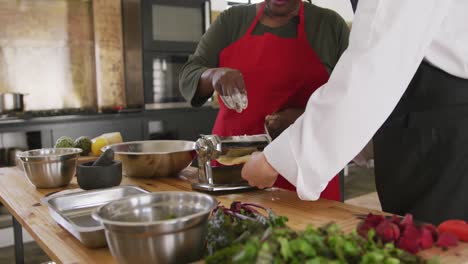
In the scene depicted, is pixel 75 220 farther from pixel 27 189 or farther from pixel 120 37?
pixel 120 37

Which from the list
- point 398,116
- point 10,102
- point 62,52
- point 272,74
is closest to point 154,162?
point 272,74

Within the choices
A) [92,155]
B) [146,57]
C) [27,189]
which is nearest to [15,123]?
[146,57]

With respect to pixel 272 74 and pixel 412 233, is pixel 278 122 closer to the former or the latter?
pixel 272 74

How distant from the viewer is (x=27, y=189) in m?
1.78

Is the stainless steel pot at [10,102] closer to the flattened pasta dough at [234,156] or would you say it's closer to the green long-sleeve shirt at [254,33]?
the green long-sleeve shirt at [254,33]

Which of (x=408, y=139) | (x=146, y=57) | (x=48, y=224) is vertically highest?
(x=146, y=57)

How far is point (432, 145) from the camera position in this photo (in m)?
1.29

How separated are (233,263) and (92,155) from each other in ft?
5.64

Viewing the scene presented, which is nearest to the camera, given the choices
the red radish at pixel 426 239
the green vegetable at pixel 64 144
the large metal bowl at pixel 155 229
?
the large metal bowl at pixel 155 229

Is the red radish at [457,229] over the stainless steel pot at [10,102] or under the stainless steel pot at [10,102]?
under

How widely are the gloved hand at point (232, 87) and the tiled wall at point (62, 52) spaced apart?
10.1ft

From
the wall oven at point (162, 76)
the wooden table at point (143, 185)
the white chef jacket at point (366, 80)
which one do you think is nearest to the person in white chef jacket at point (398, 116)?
the white chef jacket at point (366, 80)

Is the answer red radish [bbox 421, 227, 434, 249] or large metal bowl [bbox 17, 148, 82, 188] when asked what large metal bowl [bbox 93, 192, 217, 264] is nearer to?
red radish [bbox 421, 227, 434, 249]

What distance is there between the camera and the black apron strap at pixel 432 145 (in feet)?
4.11
